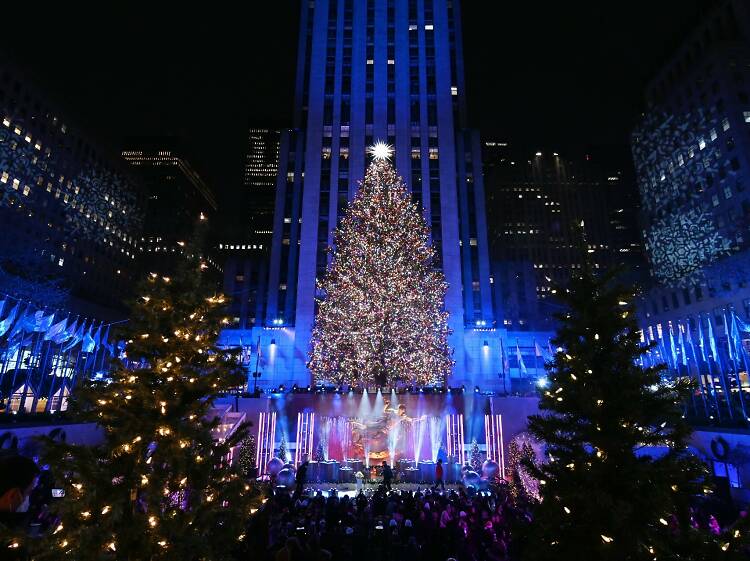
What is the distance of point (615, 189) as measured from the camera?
4373 inches

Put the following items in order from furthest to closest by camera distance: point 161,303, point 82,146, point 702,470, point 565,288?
point 82,146 → point 565,288 → point 161,303 → point 702,470

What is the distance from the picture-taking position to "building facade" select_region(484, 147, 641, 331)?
101188 millimetres

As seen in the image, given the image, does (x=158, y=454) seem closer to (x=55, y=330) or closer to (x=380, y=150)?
(x=55, y=330)

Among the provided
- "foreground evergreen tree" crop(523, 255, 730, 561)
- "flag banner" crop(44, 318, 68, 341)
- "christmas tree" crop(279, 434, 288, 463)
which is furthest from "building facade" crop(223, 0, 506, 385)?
"foreground evergreen tree" crop(523, 255, 730, 561)

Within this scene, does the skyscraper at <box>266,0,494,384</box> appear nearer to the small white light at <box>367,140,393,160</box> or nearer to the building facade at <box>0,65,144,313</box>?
the small white light at <box>367,140,393,160</box>

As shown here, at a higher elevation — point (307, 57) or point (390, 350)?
point (307, 57)

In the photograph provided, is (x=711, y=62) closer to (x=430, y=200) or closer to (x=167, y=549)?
(x=430, y=200)

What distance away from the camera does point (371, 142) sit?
49469 millimetres

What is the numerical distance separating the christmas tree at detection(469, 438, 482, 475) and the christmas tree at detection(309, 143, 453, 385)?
5827mm

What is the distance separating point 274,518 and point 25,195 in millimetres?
63705

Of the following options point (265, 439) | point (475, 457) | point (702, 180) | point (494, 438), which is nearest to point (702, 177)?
point (702, 180)

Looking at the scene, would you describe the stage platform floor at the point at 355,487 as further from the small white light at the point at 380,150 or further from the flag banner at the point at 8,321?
the small white light at the point at 380,150

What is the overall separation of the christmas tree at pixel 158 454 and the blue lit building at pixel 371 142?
36.4 meters

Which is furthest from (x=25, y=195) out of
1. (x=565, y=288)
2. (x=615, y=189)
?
(x=615, y=189)
